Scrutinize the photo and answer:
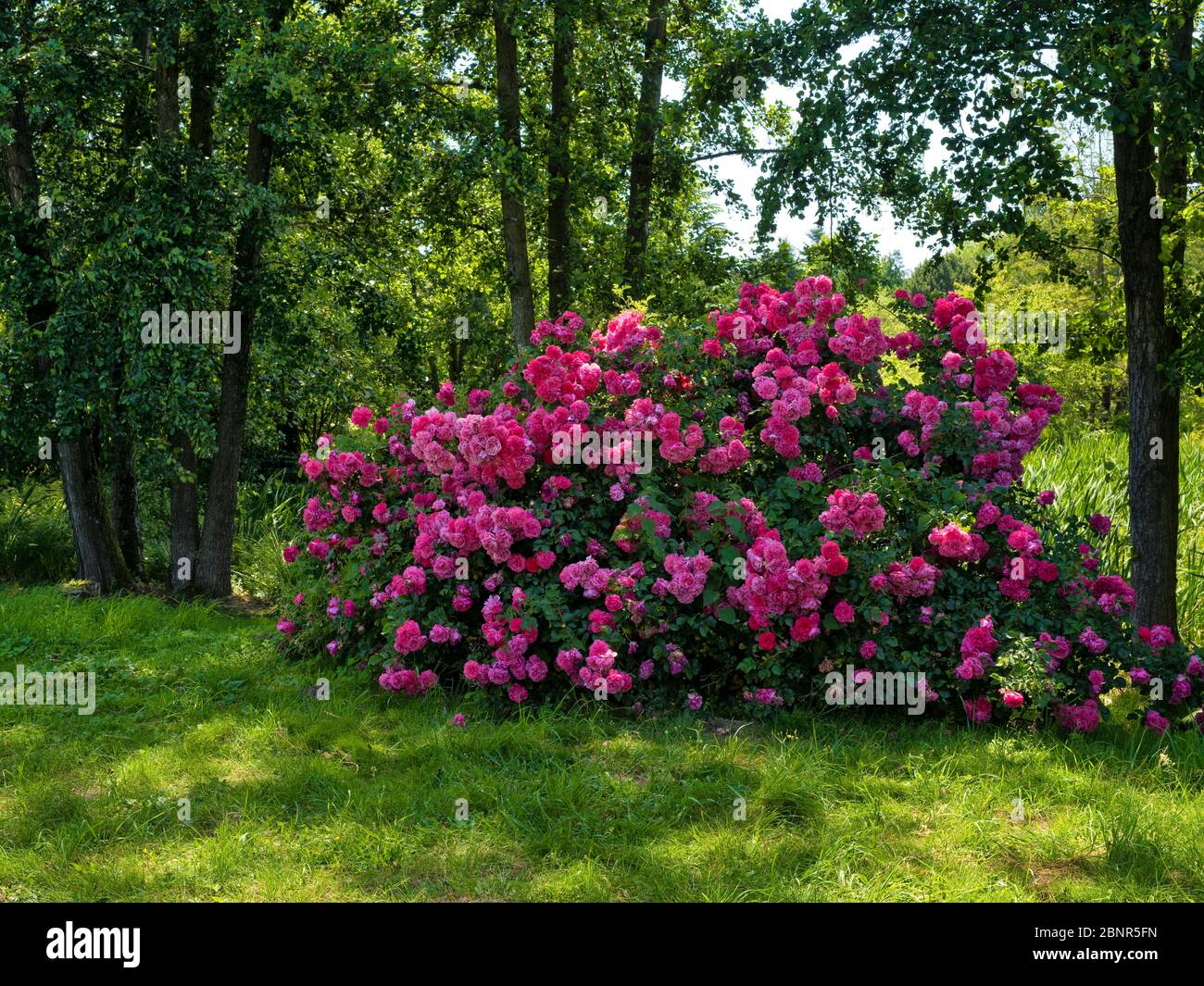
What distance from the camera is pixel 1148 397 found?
724 centimetres

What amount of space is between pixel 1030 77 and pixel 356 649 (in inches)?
227

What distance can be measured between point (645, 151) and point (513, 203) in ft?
6.16

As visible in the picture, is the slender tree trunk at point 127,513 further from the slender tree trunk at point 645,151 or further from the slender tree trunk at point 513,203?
the slender tree trunk at point 645,151

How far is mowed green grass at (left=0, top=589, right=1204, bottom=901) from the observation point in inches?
143

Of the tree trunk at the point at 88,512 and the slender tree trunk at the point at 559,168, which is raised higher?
the slender tree trunk at the point at 559,168

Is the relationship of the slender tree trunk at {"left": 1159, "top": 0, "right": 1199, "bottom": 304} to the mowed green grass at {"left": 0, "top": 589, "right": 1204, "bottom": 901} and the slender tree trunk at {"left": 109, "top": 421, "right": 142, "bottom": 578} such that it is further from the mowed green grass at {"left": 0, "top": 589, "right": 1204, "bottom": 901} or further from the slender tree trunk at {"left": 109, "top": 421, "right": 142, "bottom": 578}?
the slender tree trunk at {"left": 109, "top": 421, "right": 142, "bottom": 578}

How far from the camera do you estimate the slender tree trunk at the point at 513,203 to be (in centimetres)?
1048

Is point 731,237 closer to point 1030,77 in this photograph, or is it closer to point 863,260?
point 863,260

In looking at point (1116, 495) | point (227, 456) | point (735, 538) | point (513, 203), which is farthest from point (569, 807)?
point (513, 203)

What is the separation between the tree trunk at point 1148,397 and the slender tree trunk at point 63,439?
26.2 ft

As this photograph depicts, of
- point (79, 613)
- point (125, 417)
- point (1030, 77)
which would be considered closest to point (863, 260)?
point (1030, 77)

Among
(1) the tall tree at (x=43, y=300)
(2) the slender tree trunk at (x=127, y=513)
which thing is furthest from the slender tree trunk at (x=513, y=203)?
(2) the slender tree trunk at (x=127, y=513)

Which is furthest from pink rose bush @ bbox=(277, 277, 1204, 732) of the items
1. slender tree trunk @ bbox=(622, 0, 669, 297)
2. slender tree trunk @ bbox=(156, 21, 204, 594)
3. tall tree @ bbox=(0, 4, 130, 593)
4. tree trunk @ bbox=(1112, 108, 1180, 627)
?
slender tree trunk @ bbox=(622, 0, 669, 297)

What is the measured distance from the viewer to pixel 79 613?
776 cm
